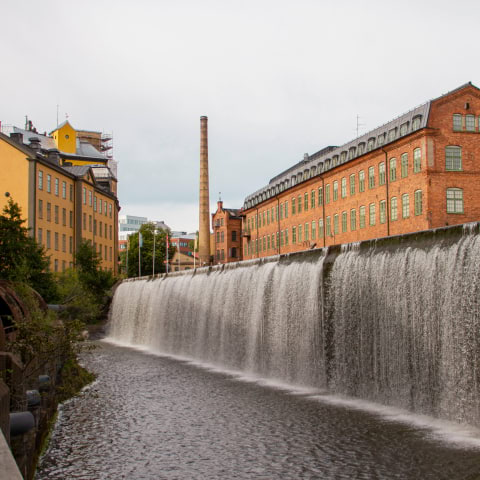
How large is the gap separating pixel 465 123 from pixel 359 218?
37.2ft

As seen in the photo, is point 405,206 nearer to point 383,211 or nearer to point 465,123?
point 383,211

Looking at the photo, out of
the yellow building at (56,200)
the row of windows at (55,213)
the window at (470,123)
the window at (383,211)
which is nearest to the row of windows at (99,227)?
the yellow building at (56,200)

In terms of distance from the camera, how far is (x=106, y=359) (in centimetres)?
3309

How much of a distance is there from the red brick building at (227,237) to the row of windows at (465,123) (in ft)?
172

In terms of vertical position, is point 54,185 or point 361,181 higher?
point 54,185

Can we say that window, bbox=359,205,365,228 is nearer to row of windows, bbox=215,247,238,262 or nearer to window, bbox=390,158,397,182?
window, bbox=390,158,397,182

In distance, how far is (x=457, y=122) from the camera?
4550 cm

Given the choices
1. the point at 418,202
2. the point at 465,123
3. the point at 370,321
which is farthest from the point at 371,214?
the point at 370,321

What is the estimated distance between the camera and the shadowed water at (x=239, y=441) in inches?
459

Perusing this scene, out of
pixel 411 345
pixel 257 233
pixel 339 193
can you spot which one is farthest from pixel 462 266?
pixel 257 233

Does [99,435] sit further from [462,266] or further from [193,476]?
[462,266]

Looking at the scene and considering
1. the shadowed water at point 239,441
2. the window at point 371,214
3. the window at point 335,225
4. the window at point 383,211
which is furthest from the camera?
the window at point 335,225

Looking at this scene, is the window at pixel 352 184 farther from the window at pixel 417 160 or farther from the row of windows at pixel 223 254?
the row of windows at pixel 223 254

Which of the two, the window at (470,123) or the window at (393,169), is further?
the window at (393,169)
